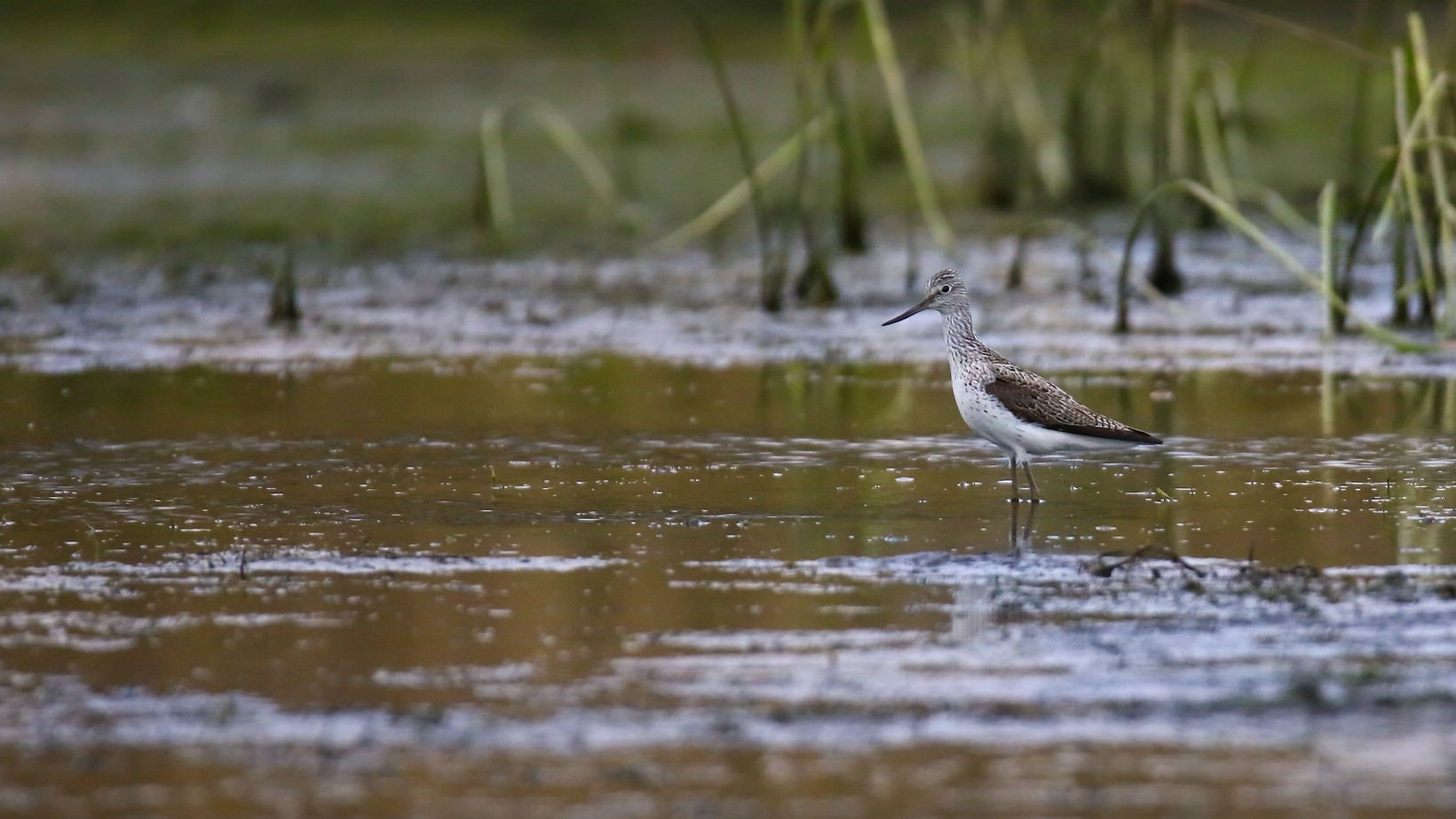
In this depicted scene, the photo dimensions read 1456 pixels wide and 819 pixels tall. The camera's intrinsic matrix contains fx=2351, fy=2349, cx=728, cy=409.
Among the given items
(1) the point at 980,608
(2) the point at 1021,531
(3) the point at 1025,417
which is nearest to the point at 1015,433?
(3) the point at 1025,417

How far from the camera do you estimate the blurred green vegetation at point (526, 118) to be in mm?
17484

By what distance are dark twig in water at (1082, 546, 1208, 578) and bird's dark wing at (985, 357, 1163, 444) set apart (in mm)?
1199

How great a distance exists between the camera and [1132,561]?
22.5ft

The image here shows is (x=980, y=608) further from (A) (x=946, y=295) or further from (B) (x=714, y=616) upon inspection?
(A) (x=946, y=295)

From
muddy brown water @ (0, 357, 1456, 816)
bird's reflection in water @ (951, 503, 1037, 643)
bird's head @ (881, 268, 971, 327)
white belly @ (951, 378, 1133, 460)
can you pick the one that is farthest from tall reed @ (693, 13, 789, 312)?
bird's reflection in water @ (951, 503, 1037, 643)

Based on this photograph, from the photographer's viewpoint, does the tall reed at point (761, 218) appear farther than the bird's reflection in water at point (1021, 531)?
Yes

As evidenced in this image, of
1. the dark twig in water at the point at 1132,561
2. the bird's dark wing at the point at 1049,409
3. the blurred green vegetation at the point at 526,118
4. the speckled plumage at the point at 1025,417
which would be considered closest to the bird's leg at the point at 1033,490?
the speckled plumage at the point at 1025,417

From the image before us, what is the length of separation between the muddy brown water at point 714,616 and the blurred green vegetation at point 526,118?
5.13 m

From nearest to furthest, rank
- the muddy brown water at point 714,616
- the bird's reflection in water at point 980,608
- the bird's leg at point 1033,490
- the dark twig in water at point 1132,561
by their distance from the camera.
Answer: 1. the muddy brown water at point 714,616
2. the bird's reflection in water at point 980,608
3. the dark twig in water at point 1132,561
4. the bird's leg at point 1033,490

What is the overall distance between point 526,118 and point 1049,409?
15826mm

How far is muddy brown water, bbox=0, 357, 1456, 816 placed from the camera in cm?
509

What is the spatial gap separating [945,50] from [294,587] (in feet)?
51.2

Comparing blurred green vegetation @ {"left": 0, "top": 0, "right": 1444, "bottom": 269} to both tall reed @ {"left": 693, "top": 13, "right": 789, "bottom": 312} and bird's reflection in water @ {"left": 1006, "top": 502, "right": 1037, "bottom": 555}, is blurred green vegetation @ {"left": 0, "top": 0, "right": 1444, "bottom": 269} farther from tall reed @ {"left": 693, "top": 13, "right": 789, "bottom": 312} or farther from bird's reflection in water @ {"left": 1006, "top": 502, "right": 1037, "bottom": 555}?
bird's reflection in water @ {"left": 1006, "top": 502, "right": 1037, "bottom": 555}

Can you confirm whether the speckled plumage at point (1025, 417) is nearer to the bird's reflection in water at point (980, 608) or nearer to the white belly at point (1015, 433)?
the white belly at point (1015, 433)
